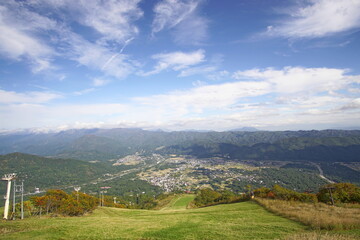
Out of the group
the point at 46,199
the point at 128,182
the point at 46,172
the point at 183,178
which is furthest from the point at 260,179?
the point at 46,172

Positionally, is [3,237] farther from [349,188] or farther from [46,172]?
[46,172]

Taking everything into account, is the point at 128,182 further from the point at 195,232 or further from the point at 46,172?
the point at 195,232

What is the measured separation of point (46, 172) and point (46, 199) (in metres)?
198

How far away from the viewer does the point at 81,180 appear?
607 feet

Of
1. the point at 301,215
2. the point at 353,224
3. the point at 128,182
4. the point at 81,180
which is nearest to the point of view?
the point at 353,224

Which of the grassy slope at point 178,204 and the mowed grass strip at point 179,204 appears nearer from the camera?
the grassy slope at point 178,204

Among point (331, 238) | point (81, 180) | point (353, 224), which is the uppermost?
point (331, 238)

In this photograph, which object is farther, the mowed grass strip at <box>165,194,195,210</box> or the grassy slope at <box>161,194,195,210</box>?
the mowed grass strip at <box>165,194,195,210</box>

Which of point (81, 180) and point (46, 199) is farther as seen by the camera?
point (81, 180)

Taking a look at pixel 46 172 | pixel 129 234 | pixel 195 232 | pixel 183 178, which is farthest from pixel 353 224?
pixel 46 172

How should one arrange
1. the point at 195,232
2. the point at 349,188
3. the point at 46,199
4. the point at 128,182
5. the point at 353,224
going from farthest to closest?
the point at 128,182 < the point at 349,188 < the point at 46,199 < the point at 195,232 < the point at 353,224

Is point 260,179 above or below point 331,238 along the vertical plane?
below

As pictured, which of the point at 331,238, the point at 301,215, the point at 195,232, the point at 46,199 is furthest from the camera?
the point at 46,199

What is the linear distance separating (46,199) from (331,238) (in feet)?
139
